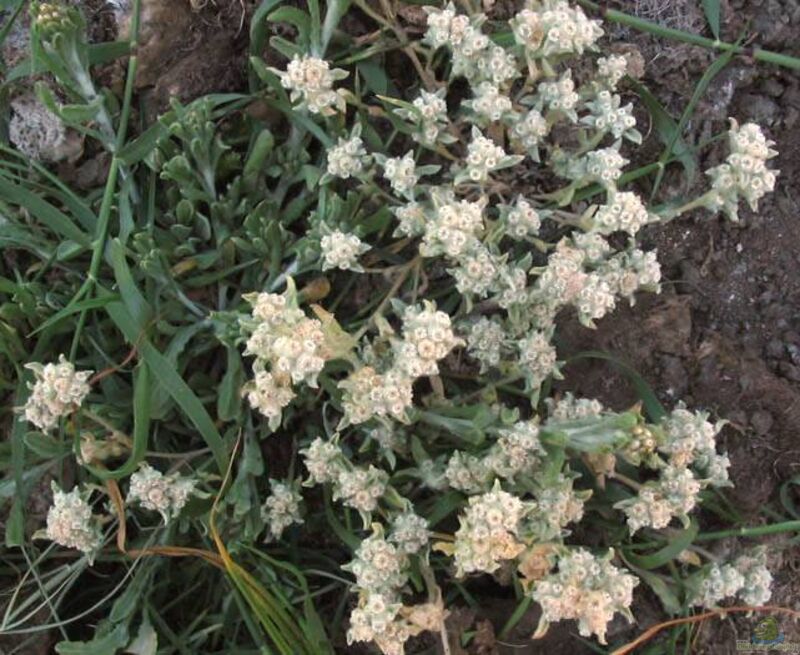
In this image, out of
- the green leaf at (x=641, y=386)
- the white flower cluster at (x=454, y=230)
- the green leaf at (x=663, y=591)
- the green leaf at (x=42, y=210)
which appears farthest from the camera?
the green leaf at (x=641, y=386)

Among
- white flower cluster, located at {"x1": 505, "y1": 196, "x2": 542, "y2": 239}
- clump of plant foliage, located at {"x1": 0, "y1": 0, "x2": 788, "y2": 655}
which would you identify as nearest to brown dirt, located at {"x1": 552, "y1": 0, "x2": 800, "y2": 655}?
clump of plant foliage, located at {"x1": 0, "y1": 0, "x2": 788, "y2": 655}

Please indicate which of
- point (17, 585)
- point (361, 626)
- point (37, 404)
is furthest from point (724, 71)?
point (17, 585)

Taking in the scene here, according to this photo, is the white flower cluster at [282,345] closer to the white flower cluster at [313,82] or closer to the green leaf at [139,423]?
the green leaf at [139,423]

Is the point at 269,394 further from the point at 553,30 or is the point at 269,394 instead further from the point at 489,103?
the point at 553,30

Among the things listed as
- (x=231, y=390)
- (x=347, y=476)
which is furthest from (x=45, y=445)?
(x=347, y=476)

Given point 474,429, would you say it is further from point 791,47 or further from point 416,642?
point 791,47

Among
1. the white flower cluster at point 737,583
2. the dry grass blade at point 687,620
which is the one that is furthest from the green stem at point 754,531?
the dry grass blade at point 687,620
